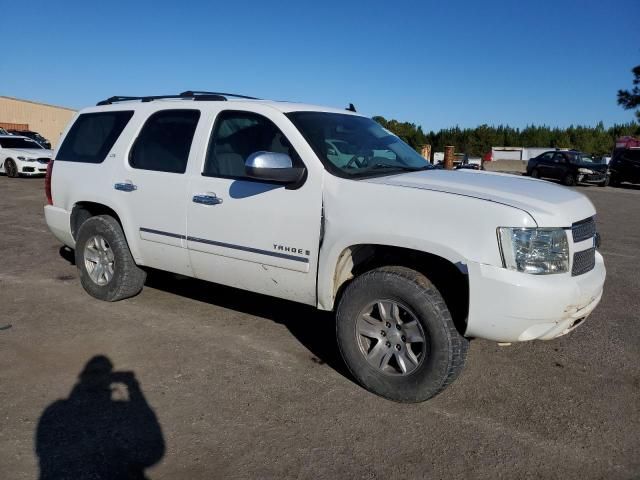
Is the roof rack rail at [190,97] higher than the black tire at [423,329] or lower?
higher

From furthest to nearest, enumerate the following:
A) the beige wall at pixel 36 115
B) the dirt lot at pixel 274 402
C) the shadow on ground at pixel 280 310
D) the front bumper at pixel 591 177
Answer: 1. the beige wall at pixel 36 115
2. the front bumper at pixel 591 177
3. the shadow on ground at pixel 280 310
4. the dirt lot at pixel 274 402

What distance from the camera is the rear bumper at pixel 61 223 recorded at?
5.30m

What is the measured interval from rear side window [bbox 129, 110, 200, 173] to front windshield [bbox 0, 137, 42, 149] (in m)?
17.0

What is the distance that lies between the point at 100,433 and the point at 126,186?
7.75 feet

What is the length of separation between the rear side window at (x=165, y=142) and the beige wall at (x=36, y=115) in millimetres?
48586

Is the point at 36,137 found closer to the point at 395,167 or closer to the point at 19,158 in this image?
the point at 19,158

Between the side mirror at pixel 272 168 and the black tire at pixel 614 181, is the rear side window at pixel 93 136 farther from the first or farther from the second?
the black tire at pixel 614 181

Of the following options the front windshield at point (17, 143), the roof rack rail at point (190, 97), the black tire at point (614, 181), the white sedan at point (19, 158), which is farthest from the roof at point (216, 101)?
the black tire at point (614, 181)

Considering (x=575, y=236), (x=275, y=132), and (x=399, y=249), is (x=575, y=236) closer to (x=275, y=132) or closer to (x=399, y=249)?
(x=399, y=249)

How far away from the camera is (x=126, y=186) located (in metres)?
4.66

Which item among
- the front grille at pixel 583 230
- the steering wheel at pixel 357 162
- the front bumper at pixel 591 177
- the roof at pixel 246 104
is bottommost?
the front bumper at pixel 591 177

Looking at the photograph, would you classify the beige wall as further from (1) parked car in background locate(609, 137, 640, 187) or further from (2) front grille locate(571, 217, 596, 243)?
(2) front grille locate(571, 217, 596, 243)

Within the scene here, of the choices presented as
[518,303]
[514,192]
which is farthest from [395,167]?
[518,303]

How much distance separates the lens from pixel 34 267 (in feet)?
21.1
